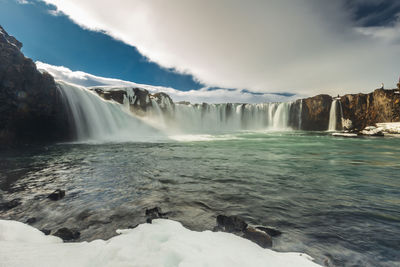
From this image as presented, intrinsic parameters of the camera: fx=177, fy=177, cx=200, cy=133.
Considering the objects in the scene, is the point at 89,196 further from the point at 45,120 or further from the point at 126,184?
the point at 45,120

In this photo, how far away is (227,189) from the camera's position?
5.05 m

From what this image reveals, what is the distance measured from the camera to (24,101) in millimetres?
14969

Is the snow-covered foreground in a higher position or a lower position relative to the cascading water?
lower

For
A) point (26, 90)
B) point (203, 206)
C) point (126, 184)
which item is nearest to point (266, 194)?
point (203, 206)

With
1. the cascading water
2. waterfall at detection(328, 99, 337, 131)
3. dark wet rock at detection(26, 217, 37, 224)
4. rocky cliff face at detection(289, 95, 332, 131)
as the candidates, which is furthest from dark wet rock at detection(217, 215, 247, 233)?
waterfall at detection(328, 99, 337, 131)

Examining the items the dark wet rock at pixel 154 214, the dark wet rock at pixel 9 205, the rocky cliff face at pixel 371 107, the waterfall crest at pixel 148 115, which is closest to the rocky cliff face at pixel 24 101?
the waterfall crest at pixel 148 115

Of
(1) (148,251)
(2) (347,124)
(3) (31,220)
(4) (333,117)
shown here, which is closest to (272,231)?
(1) (148,251)

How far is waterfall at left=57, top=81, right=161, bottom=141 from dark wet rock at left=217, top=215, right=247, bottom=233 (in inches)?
814

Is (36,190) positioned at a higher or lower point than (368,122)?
lower

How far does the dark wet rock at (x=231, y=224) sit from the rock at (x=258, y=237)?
164 mm

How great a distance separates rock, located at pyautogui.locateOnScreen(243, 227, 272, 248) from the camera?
254 cm

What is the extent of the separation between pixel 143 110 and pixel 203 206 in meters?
35.6

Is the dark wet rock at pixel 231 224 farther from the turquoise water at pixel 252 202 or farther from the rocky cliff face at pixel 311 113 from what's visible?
the rocky cliff face at pixel 311 113

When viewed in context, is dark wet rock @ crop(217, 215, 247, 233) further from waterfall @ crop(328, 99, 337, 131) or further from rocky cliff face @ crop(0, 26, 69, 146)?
waterfall @ crop(328, 99, 337, 131)
